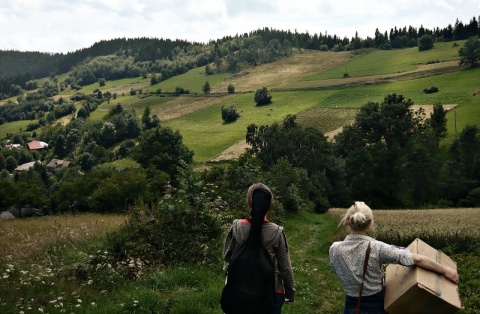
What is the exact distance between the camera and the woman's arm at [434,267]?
14.0 feet

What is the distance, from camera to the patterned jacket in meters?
4.80

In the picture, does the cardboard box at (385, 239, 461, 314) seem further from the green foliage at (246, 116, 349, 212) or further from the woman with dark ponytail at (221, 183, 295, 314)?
the green foliage at (246, 116, 349, 212)

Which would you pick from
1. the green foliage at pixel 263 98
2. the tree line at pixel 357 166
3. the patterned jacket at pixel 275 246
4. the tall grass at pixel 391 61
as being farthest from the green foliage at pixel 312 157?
the tall grass at pixel 391 61

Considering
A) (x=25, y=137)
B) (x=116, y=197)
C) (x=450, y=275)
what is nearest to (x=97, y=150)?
(x=25, y=137)

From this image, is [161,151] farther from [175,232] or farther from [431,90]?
[431,90]

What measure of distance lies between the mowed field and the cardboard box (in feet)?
241

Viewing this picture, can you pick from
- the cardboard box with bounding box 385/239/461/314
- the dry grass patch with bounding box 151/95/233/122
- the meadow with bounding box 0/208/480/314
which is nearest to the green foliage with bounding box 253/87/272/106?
the dry grass patch with bounding box 151/95/233/122

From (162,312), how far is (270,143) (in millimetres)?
54848

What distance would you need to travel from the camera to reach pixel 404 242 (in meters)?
15.5

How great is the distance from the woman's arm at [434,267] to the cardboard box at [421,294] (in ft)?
0.16

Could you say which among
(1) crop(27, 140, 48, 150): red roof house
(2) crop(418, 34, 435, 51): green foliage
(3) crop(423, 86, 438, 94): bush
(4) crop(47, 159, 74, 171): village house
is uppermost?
(2) crop(418, 34, 435, 51): green foliage

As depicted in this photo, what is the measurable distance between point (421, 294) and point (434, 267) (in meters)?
0.33

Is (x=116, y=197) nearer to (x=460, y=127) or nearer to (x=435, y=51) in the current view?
(x=460, y=127)

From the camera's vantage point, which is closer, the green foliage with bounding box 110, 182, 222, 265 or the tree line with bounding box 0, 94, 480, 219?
the green foliage with bounding box 110, 182, 222, 265
